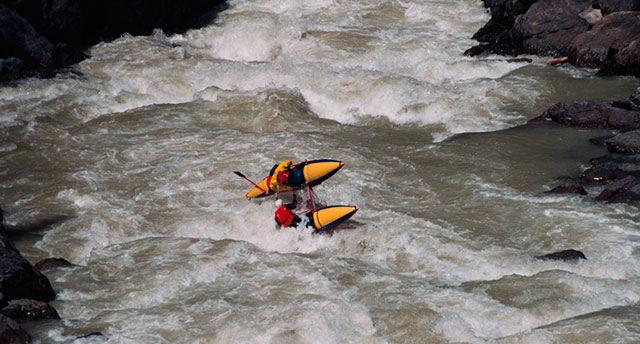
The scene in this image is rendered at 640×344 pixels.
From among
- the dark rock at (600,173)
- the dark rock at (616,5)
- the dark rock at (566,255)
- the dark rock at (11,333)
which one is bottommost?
the dark rock at (566,255)

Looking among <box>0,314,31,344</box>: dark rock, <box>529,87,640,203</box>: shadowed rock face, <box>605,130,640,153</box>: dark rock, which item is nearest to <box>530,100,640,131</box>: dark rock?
<box>529,87,640,203</box>: shadowed rock face

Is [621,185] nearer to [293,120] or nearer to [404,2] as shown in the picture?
[293,120]

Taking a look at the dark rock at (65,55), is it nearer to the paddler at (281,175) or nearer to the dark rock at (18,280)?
the paddler at (281,175)

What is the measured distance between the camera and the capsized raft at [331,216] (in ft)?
28.0

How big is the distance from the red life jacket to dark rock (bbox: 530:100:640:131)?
247 inches

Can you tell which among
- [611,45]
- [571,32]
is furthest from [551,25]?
[611,45]

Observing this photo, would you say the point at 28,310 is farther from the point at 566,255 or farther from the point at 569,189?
the point at 569,189

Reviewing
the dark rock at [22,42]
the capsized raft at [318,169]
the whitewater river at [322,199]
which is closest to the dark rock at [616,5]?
the whitewater river at [322,199]

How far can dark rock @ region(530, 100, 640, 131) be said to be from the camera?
464 inches

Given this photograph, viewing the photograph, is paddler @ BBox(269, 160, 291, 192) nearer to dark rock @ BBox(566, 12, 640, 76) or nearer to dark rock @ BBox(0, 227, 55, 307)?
dark rock @ BBox(0, 227, 55, 307)

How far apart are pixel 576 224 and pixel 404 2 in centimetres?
1601

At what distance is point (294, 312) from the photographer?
6.62 metres

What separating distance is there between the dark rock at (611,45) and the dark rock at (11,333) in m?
13.9

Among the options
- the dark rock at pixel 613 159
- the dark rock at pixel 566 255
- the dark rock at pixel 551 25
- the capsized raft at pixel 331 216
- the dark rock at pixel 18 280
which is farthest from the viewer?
the dark rock at pixel 551 25
